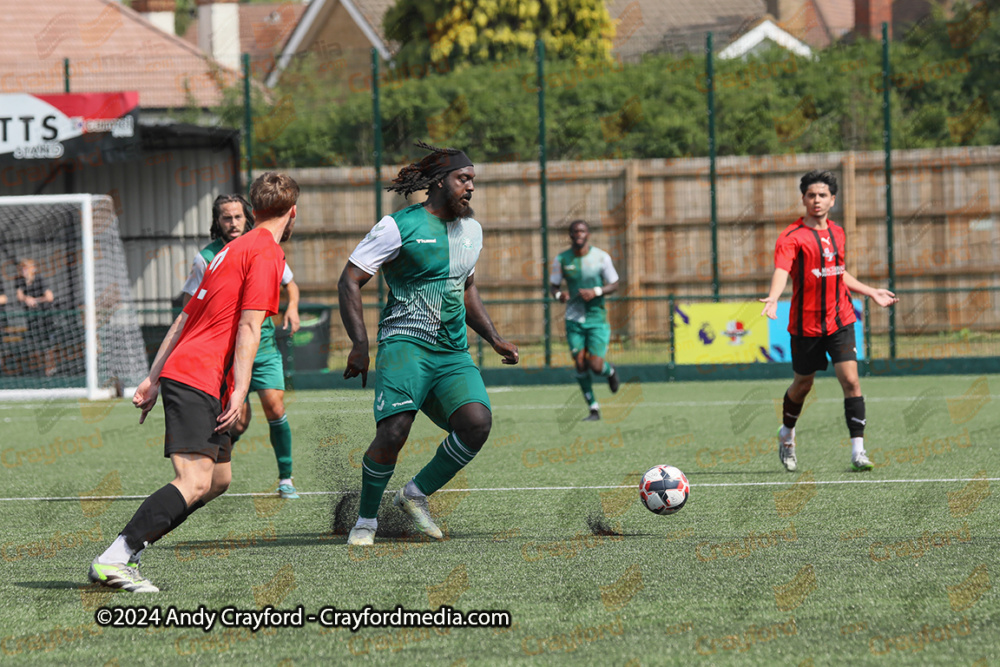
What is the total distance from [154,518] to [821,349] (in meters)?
5.37

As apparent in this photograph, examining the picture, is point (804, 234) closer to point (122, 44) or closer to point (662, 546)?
point (662, 546)

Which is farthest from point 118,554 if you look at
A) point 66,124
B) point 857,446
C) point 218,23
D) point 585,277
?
point 218,23

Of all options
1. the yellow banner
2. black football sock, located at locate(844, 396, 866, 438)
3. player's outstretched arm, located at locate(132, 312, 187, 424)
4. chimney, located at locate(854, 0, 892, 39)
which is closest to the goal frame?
the yellow banner

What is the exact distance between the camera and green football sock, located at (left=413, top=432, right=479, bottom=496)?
243 inches

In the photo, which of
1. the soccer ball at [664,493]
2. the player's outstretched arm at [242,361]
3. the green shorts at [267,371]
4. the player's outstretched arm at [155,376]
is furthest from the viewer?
the green shorts at [267,371]

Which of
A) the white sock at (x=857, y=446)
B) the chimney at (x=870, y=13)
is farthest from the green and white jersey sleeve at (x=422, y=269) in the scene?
the chimney at (x=870, y=13)

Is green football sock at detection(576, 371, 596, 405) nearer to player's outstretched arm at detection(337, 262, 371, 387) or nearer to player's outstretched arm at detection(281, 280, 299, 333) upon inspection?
player's outstretched arm at detection(281, 280, 299, 333)

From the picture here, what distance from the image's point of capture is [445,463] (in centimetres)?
622

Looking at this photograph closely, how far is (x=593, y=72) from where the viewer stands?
24172 mm

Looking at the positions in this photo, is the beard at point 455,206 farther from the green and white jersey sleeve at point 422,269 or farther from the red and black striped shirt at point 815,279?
the red and black striped shirt at point 815,279

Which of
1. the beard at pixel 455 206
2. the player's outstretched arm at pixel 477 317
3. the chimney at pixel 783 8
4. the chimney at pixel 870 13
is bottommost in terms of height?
the player's outstretched arm at pixel 477 317

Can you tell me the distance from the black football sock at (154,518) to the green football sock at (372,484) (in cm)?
133

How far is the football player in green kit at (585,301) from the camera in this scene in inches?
531

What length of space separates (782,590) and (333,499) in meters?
3.43
